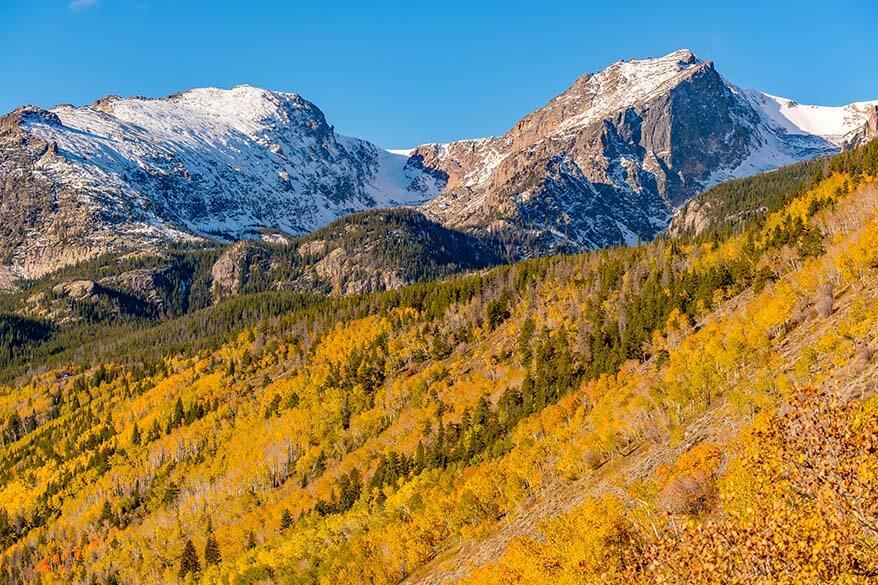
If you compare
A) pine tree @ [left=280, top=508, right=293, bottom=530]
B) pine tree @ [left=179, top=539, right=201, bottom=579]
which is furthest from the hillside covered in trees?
pine tree @ [left=280, top=508, right=293, bottom=530]

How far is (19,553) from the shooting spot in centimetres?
19625

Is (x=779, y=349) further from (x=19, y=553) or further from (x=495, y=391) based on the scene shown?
(x=19, y=553)

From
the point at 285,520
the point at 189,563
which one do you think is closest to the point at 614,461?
the point at 285,520

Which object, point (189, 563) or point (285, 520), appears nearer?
point (285, 520)

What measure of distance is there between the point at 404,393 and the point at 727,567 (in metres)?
178

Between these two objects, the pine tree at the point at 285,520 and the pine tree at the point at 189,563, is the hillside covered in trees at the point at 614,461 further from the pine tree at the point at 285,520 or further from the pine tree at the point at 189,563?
the pine tree at the point at 285,520

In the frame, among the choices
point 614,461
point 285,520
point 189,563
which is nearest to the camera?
point 614,461

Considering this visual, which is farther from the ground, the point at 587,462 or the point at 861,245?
the point at 861,245

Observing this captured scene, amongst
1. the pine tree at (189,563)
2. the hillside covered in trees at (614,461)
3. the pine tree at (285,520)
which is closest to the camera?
the hillside covered in trees at (614,461)

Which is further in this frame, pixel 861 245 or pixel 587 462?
pixel 861 245

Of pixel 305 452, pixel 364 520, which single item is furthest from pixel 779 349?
pixel 305 452

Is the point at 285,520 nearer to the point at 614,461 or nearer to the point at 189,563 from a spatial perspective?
the point at 189,563

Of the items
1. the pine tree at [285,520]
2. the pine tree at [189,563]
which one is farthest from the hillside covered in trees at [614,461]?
the pine tree at [285,520]

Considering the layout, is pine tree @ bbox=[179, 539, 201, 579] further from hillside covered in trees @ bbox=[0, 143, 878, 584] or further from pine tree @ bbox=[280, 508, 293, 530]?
pine tree @ bbox=[280, 508, 293, 530]
